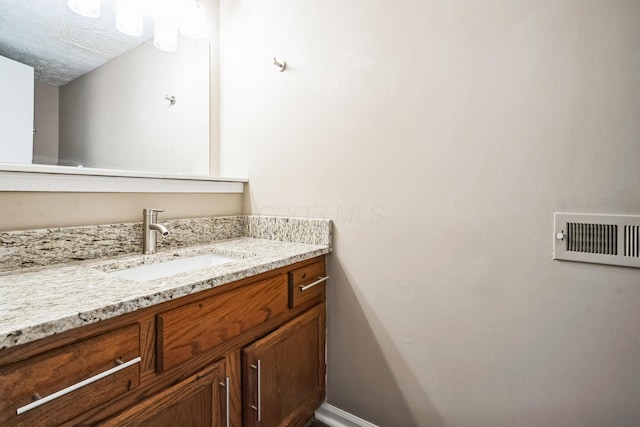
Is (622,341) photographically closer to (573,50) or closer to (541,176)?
(541,176)

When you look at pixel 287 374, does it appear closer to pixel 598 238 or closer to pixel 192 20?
pixel 598 238

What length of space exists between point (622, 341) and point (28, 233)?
175cm

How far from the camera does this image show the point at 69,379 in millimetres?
582

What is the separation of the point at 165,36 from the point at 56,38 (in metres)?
0.46

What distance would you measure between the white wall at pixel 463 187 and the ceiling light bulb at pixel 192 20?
32 cm

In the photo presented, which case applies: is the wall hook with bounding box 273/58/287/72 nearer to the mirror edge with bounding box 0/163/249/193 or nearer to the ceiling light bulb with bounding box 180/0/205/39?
the ceiling light bulb with bounding box 180/0/205/39

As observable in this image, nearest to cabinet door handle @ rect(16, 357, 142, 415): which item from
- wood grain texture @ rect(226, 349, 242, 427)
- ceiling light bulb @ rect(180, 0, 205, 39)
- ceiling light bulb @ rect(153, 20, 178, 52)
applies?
wood grain texture @ rect(226, 349, 242, 427)

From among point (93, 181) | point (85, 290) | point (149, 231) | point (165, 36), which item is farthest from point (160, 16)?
point (85, 290)

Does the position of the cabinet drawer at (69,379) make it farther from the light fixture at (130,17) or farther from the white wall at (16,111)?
the light fixture at (130,17)

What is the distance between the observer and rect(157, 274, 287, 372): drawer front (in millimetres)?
746

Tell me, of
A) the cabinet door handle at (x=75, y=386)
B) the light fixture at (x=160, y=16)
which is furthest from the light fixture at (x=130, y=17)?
the cabinet door handle at (x=75, y=386)

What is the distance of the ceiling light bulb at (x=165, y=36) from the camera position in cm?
142

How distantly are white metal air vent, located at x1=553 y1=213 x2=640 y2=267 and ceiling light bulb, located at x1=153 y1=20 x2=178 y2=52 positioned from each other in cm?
171

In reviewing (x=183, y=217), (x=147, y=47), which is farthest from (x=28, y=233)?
(x=147, y=47)
